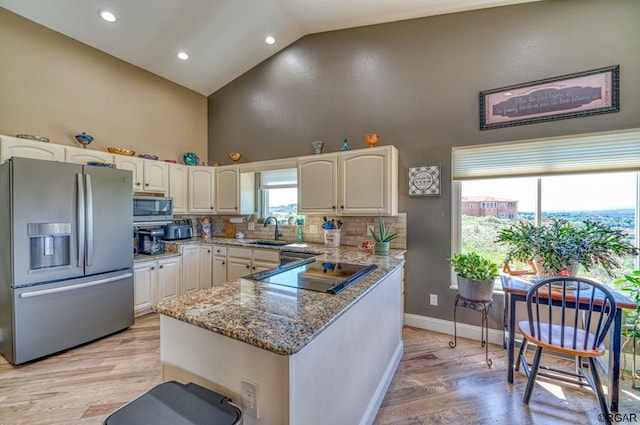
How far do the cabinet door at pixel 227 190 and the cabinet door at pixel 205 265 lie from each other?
64 centimetres

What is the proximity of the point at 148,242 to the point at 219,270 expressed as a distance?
3.18ft

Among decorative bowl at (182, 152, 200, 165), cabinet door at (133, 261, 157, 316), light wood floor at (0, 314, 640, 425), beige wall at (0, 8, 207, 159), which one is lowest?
light wood floor at (0, 314, 640, 425)

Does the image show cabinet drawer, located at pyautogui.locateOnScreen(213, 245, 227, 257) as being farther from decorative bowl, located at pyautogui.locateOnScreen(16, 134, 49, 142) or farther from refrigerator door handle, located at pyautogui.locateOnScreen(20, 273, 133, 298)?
decorative bowl, located at pyautogui.locateOnScreen(16, 134, 49, 142)

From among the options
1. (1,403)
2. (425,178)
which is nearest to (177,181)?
(1,403)

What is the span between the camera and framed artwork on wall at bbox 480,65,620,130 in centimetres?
229

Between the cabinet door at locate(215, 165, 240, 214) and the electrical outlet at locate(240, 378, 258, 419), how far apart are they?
3213mm

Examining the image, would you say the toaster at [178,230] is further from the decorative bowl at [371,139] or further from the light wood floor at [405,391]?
the decorative bowl at [371,139]

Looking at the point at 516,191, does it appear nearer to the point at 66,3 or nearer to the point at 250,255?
the point at 250,255

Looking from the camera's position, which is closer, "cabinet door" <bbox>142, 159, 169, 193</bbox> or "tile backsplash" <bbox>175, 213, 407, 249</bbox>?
"tile backsplash" <bbox>175, 213, 407, 249</bbox>

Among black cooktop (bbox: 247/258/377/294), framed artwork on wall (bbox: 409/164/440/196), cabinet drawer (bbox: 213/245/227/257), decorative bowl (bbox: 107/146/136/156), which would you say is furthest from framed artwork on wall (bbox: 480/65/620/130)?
decorative bowl (bbox: 107/146/136/156)

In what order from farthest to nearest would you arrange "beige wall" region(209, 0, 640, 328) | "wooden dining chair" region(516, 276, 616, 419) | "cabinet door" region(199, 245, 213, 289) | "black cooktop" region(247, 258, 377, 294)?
"cabinet door" region(199, 245, 213, 289)
"beige wall" region(209, 0, 640, 328)
"wooden dining chair" region(516, 276, 616, 419)
"black cooktop" region(247, 258, 377, 294)

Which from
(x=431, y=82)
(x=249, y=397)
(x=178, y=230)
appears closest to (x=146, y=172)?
(x=178, y=230)

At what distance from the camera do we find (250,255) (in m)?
3.52

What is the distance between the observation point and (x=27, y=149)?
267cm
